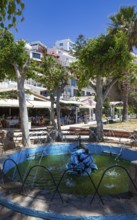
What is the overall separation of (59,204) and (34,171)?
164 inches

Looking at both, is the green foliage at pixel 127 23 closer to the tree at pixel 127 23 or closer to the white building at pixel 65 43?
the tree at pixel 127 23

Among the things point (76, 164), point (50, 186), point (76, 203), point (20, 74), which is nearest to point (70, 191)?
point (50, 186)

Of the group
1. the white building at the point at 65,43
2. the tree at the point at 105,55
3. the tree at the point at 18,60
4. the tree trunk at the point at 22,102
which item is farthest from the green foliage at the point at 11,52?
the white building at the point at 65,43

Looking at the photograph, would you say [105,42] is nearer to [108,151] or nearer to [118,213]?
[108,151]

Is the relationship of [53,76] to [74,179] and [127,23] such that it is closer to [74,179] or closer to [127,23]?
[127,23]

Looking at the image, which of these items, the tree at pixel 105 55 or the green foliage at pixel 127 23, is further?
the green foliage at pixel 127 23

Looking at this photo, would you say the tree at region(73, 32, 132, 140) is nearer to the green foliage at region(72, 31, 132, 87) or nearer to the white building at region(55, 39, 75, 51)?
the green foliage at region(72, 31, 132, 87)

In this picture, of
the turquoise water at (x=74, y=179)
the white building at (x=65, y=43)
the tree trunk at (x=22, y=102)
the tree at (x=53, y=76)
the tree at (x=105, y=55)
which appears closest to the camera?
the turquoise water at (x=74, y=179)

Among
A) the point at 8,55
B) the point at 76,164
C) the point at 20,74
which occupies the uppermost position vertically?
the point at 8,55

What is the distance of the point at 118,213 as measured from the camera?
14.8 ft

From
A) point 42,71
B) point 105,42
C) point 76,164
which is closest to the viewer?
point 76,164

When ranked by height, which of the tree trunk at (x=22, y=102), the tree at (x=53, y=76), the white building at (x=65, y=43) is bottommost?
the tree trunk at (x=22, y=102)

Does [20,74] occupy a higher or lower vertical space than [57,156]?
higher

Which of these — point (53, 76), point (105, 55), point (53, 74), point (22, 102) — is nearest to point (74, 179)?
point (22, 102)
